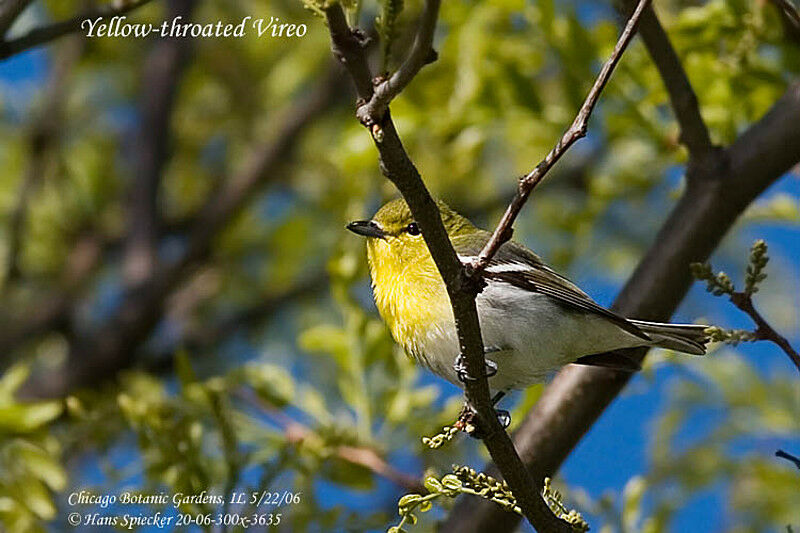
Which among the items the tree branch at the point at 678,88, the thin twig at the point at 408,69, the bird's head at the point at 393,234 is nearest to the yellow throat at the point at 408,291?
the bird's head at the point at 393,234

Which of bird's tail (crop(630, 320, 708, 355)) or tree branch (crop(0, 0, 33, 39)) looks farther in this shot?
bird's tail (crop(630, 320, 708, 355))

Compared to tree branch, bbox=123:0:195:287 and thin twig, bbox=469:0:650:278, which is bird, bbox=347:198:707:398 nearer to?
thin twig, bbox=469:0:650:278

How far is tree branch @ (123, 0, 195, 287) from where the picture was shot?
532 centimetres

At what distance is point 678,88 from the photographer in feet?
9.45

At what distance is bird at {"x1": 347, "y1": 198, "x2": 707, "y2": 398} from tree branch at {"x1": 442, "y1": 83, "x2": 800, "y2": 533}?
0.28 feet

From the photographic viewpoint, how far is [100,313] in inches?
253

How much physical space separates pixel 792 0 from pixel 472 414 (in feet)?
4.92

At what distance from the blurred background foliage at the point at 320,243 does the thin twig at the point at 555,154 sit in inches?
54.2

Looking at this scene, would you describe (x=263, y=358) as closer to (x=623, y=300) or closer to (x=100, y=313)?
(x=100, y=313)

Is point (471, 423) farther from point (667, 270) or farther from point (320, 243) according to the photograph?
point (320, 243)

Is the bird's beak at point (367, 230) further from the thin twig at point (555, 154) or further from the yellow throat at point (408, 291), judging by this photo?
the thin twig at point (555, 154)

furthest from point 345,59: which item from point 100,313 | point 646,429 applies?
point 100,313

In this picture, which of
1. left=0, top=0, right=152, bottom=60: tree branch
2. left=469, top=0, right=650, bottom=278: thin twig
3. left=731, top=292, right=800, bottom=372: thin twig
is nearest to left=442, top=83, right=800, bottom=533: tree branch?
left=731, top=292, right=800, bottom=372: thin twig

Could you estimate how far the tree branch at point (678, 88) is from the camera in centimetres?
279
